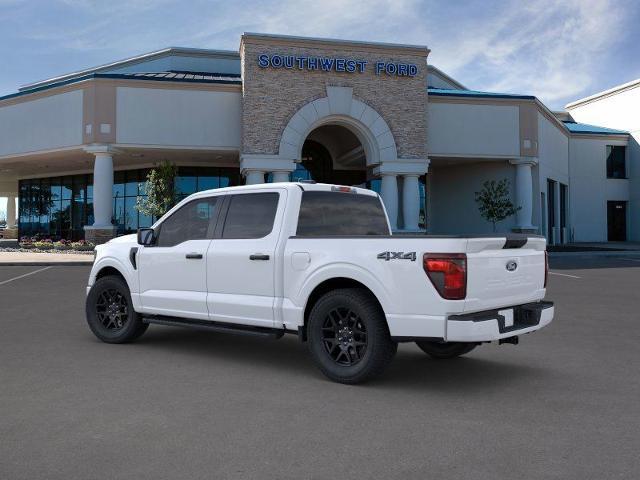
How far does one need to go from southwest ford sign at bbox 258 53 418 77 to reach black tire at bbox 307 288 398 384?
2373cm

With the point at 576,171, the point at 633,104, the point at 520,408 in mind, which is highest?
the point at 633,104

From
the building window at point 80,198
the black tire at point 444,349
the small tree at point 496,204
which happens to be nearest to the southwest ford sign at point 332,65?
the small tree at point 496,204

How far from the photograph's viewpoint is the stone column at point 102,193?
2903 centimetres

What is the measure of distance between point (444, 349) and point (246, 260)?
2402 millimetres

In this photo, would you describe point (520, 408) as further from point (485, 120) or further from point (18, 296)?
point (485, 120)

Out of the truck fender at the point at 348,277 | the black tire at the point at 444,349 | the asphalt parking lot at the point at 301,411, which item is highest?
the truck fender at the point at 348,277

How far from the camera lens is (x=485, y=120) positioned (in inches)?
1257

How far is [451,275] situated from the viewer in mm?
5176

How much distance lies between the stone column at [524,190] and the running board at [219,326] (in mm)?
27829

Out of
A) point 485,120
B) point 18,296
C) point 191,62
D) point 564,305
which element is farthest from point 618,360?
point 191,62

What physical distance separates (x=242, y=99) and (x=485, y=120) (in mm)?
12768

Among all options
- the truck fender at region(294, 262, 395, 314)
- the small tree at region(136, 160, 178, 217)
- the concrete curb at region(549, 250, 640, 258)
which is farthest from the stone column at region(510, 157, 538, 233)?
the truck fender at region(294, 262, 395, 314)

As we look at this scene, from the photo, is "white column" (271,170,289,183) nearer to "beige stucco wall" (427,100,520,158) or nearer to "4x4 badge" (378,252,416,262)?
"beige stucco wall" (427,100,520,158)

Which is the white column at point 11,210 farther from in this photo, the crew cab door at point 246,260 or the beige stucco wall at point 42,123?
the crew cab door at point 246,260
